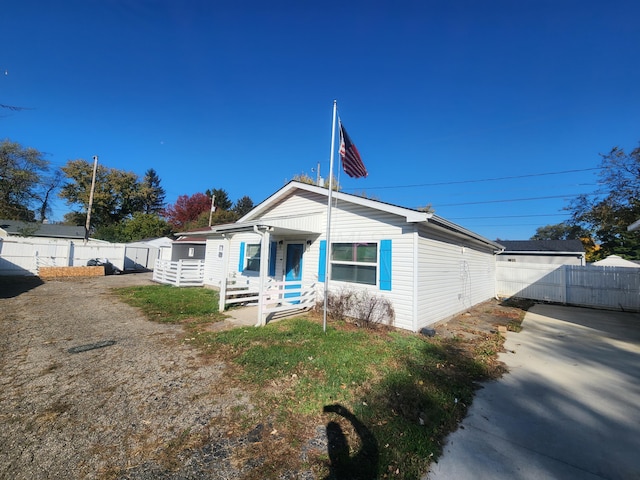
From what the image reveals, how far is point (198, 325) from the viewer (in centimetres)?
684

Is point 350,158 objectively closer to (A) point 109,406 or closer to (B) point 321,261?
(B) point 321,261

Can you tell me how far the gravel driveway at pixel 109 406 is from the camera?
7.64 feet

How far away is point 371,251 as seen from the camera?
7645 millimetres

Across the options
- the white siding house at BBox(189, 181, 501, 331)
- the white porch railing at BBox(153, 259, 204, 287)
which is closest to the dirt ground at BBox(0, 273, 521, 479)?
the white siding house at BBox(189, 181, 501, 331)

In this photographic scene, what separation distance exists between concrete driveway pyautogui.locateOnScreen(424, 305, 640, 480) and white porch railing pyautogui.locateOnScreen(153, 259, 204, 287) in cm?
1346

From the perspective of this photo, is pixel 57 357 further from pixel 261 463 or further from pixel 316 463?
pixel 316 463

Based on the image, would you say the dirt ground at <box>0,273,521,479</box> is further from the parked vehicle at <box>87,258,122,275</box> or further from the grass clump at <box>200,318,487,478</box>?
the parked vehicle at <box>87,258,122,275</box>

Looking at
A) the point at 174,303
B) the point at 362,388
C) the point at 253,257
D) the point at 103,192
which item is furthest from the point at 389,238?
the point at 103,192

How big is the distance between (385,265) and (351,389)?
402 cm

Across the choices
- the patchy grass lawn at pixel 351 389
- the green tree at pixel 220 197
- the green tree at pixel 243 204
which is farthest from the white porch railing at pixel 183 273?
the green tree at pixel 243 204

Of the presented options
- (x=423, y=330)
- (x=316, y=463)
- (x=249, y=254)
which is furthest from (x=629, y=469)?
(x=249, y=254)

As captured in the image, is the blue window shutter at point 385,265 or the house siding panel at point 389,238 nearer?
the house siding panel at point 389,238

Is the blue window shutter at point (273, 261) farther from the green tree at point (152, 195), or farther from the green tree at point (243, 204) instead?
the green tree at point (243, 204)

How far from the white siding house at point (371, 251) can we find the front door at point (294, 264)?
35 mm
